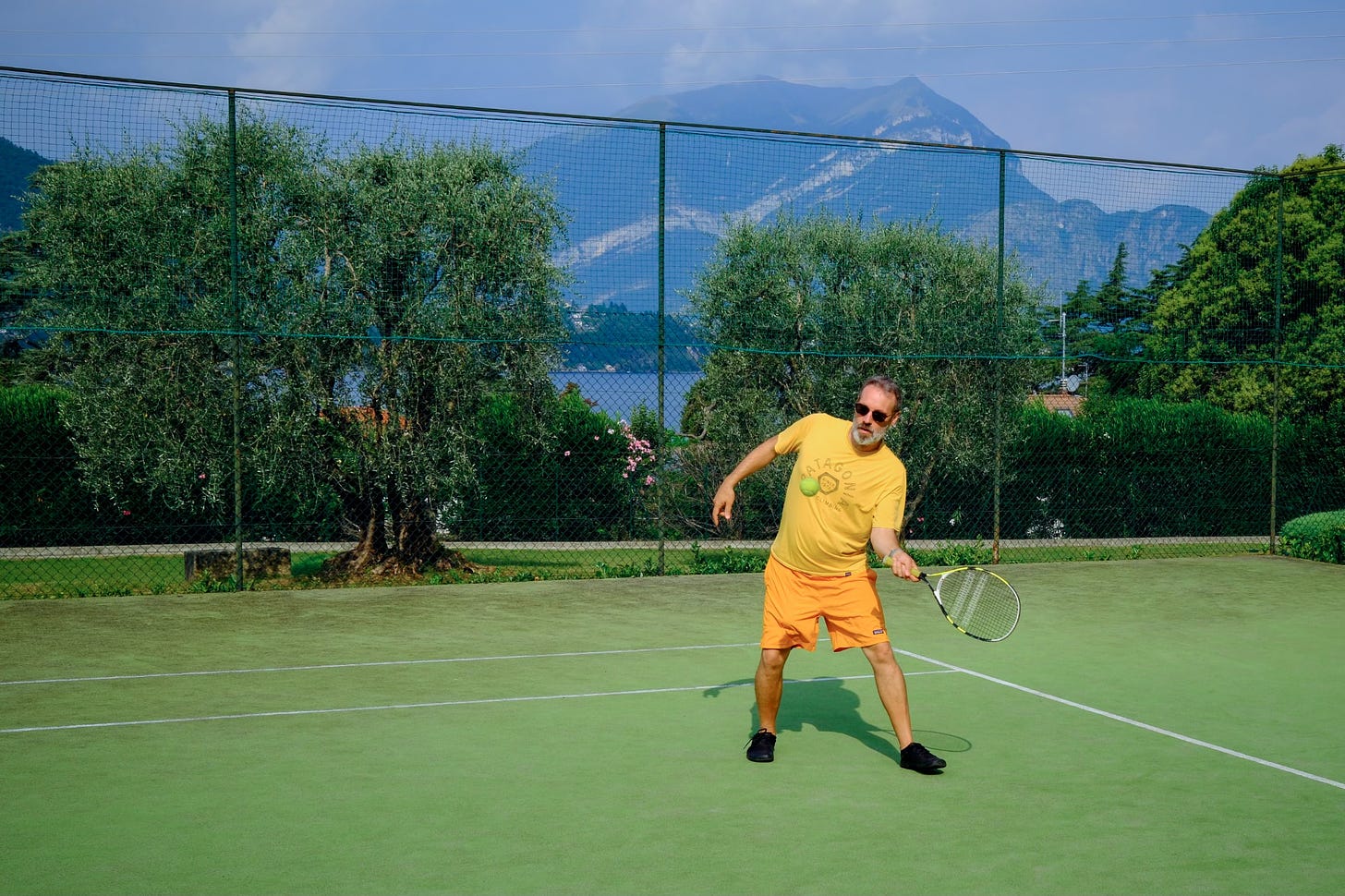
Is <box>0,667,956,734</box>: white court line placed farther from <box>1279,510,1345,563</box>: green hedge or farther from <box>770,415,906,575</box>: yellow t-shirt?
<box>1279,510,1345,563</box>: green hedge

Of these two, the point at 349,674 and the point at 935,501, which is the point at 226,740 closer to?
the point at 349,674

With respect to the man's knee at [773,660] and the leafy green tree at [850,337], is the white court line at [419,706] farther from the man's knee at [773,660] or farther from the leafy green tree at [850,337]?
the leafy green tree at [850,337]

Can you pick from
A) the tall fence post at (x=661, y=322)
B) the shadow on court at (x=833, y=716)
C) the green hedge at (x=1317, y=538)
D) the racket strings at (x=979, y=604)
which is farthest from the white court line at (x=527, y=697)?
the green hedge at (x=1317, y=538)

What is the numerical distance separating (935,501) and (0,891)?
39.9 feet

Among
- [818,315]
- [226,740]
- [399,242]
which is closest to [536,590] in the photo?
[399,242]

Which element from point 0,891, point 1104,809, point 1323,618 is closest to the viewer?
point 0,891

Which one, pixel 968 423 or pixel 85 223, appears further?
pixel 968 423

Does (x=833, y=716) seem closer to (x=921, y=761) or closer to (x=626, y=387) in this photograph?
(x=921, y=761)

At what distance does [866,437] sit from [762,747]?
134cm

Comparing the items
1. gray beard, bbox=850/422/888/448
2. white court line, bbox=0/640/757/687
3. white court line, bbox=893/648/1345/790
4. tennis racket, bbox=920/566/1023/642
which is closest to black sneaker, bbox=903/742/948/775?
tennis racket, bbox=920/566/1023/642

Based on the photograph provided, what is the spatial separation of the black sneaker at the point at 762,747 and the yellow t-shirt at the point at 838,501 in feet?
2.29

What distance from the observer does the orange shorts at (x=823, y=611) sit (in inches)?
198

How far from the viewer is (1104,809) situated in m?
4.52

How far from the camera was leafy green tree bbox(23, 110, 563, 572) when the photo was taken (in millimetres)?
10602
